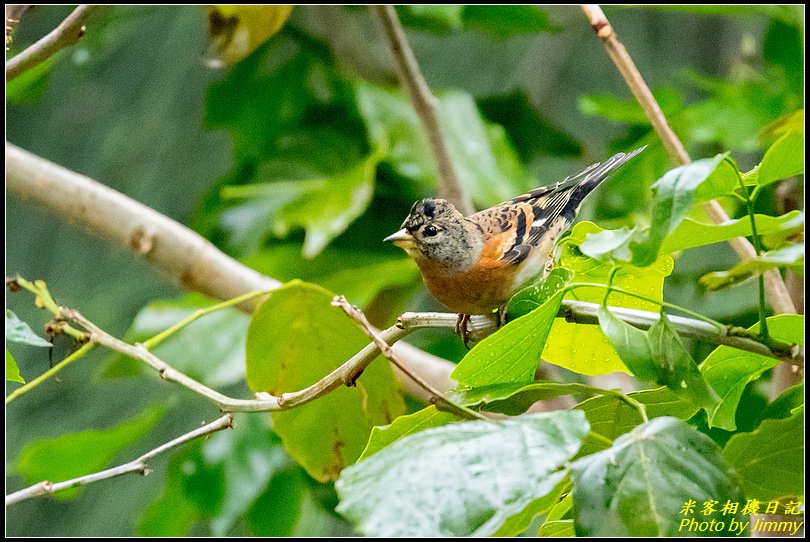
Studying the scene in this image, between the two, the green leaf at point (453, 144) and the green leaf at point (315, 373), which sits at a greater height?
the green leaf at point (315, 373)

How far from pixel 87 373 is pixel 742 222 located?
2.72 m

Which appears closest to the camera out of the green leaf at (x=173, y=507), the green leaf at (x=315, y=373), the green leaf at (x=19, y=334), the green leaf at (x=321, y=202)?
the green leaf at (x=19, y=334)

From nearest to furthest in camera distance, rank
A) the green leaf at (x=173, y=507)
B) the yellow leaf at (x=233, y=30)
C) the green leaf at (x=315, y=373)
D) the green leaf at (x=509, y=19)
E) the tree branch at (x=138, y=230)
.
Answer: the green leaf at (x=315, y=373) < the yellow leaf at (x=233, y=30) < the tree branch at (x=138, y=230) < the green leaf at (x=173, y=507) < the green leaf at (x=509, y=19)

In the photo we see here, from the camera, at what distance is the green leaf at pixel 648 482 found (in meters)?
0.57

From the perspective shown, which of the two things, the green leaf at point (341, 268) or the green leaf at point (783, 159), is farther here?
the green leaf at point (341, 268)

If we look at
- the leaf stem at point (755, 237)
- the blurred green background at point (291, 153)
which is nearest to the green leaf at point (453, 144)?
the blurred green background at point (291, 153)

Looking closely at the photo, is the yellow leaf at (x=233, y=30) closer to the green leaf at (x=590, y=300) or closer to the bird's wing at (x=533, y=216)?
the bird's wing at (x=533, y=216)

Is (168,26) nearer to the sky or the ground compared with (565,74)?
nearer to the sky

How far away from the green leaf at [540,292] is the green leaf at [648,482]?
0.61ft

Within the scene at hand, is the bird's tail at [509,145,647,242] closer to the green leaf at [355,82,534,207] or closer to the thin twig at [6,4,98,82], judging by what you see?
the green leaf at [355,82,534,207]

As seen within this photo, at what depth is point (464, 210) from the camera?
1.84 metres

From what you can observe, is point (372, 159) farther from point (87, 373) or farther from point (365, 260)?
point (87, 373)

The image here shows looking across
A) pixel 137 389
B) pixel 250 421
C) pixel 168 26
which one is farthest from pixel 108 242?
pixel 168 26

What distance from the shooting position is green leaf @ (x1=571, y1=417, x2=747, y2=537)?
1.86 ft
